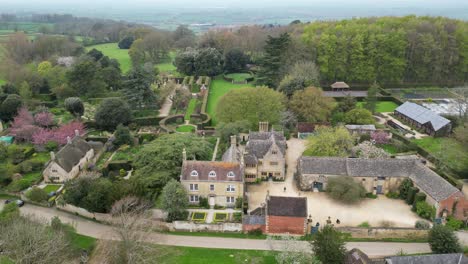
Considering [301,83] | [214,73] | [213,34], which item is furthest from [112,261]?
[213,34]

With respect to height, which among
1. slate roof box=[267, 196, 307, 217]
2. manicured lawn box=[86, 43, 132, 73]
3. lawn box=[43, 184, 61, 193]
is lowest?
lawn box=[43, 184, 61, 193]

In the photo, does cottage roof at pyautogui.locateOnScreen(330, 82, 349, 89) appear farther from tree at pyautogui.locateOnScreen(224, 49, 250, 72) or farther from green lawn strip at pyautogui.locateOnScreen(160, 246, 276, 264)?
green lawn strip at pyautogui.locateOnScreen(160, 246, 276, 264)

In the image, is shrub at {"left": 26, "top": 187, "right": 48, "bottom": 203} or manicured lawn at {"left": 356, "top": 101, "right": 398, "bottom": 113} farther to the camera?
manicured lawn at {"left": 356, "top": 101, "right": 398, "bottom": 113}

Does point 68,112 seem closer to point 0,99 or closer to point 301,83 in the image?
point 0,99

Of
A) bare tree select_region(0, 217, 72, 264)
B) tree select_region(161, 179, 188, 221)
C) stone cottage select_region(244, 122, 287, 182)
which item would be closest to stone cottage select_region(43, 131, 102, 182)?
bare tree select_region(0, 217, 72, 264)

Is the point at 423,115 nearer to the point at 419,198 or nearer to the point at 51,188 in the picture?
the point at 419,198

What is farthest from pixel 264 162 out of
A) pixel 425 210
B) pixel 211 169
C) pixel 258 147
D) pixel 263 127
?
pixel 425 210
